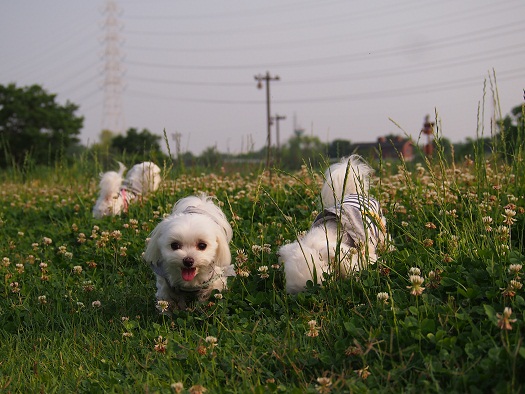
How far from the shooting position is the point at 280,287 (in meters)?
4.06

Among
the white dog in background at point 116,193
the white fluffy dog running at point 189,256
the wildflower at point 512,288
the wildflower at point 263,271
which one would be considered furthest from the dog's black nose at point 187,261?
the white dog in background at point 116,193

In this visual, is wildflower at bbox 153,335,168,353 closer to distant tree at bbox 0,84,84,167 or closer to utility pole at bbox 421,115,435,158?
utility pole at bbox 421,115,435,158

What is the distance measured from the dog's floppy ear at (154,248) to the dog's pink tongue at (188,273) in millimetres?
305

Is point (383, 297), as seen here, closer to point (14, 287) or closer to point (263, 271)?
point (263, 271)

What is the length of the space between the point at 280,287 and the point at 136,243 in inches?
77.8

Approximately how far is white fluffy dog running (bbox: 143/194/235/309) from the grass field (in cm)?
16

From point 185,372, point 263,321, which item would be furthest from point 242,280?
point 185,372

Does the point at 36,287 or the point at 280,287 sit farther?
the point at 36,287

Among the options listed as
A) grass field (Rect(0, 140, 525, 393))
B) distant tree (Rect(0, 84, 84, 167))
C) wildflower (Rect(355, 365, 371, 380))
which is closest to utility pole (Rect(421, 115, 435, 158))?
grass field (Rect(0, 140, 525, 393))

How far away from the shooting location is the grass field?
2576 millimetres

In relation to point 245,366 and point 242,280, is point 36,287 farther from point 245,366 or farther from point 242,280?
point 245,366

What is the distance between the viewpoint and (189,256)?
13.2 feet

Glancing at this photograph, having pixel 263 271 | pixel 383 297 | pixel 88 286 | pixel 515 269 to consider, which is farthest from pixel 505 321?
pixel 88 286

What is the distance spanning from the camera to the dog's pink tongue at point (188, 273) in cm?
407
